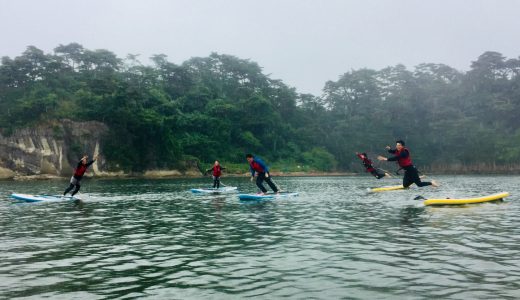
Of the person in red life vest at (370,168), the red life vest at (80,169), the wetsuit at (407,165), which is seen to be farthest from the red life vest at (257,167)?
the person in red life vest at (370,168)

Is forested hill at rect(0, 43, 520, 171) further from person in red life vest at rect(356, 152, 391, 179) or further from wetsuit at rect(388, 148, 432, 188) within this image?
wetsuit at rect(388, 148, 432, 188)

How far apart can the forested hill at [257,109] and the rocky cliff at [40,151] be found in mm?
1769

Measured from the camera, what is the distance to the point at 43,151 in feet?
210

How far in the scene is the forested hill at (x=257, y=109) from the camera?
71500 millimetres

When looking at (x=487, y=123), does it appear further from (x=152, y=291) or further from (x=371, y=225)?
(x=152, y=291)

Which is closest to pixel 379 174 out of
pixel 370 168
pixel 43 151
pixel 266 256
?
pixel 370 168

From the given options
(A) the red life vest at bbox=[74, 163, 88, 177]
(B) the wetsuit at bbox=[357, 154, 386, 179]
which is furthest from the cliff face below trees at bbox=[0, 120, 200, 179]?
(B) the wetsuit at bbox=[357, 154, 386, 179]

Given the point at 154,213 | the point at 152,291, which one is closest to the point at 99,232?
the point at 154,213

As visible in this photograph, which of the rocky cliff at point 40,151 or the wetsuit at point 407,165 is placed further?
the rocky cliff at point 40,151

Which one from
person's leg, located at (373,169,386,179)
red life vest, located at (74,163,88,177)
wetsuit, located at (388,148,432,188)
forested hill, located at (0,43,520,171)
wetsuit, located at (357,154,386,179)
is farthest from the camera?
forested hill, located at (0,43,520,171)

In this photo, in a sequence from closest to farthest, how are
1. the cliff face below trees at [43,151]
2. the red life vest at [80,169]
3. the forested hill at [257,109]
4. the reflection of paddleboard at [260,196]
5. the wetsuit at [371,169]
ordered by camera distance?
the reflection of paddleboard at [260,196] → the red life vest at [80,169] → the wetsuit at [371,169] → the cliff face below trees at [43,151] → the forested hill at [257,109]

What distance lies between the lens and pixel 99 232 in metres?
12.7

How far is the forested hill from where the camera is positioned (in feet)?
235

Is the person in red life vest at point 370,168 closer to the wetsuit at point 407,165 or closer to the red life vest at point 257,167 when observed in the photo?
the wetsuit at point 407,165
